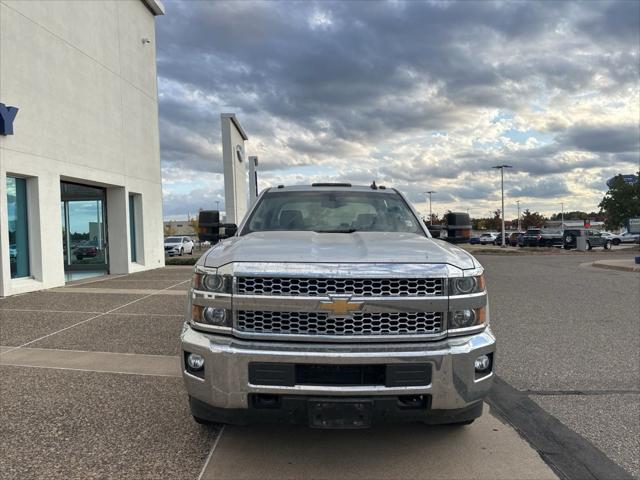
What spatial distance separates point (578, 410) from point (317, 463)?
238 cm

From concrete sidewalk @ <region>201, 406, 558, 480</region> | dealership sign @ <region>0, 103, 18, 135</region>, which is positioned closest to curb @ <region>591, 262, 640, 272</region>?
concrete sidewalk @ <region>201, 406, 558, 480</region>

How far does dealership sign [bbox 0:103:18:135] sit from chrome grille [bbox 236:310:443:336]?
968cm

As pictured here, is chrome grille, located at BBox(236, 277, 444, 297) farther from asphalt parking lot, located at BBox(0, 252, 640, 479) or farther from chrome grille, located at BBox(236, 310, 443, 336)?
asphalt parking lot, located at BBox(0, 252, 640, 479)

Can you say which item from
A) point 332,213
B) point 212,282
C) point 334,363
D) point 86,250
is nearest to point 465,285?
point 334,363

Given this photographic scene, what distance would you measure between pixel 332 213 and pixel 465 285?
1877 millimetres

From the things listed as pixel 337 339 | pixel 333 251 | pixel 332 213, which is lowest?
pixel 337 339

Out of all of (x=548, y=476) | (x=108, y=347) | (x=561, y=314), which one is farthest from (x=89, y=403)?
(x=561, y=314)

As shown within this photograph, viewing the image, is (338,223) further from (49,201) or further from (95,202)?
(95,202)

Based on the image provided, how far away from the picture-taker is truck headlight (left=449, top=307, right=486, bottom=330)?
9.66 feet

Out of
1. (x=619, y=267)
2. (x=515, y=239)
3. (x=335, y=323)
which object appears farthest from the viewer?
(x=515, y=239)

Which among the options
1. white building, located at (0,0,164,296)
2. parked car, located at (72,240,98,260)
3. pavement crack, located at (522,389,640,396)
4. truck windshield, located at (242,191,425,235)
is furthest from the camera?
parked car, located at (72,240,98,260)

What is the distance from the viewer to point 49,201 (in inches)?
468

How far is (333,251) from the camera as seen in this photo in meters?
3.07

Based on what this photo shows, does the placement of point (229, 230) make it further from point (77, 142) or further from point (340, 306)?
point (77, 142)
